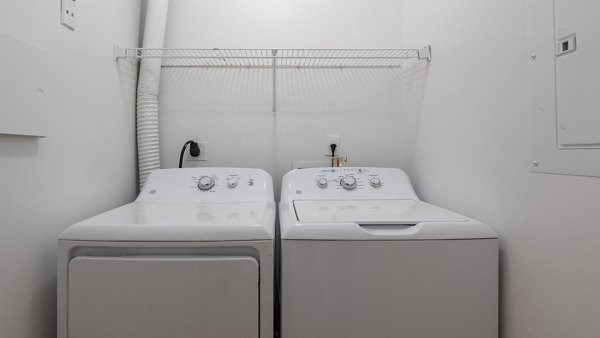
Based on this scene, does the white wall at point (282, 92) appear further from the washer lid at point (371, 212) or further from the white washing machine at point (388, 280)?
the white washing machine at point (388, 280)

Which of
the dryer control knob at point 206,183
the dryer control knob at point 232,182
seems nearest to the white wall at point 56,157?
the dryer control knob at point 206,183

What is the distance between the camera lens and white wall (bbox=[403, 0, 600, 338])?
692 millimetres

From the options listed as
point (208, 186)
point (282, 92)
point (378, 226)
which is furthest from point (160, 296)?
point (282, 92)

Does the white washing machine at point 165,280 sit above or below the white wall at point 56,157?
below

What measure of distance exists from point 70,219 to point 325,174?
1037 millimetres

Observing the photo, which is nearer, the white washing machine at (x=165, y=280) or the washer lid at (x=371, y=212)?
the white washing machine at (x=165, y=280)

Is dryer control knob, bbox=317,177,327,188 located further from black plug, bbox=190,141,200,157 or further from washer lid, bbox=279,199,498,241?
black plug, bbox=190,141,200,157

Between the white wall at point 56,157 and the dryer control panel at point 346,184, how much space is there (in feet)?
2.67

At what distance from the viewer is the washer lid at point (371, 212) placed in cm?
90

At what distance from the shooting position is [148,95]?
1485 millimetres

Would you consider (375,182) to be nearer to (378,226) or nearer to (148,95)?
(378,226)

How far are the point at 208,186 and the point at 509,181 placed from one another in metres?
1.14

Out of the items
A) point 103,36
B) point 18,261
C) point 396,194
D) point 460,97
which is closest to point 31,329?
point 18,261

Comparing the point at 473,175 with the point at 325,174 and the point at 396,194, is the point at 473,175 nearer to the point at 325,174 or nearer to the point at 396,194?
the point at 396,194
